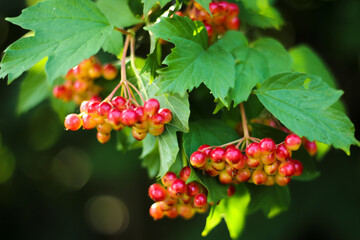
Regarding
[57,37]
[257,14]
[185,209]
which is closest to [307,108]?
[185,209]

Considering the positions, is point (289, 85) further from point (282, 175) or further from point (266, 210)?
point (266, 210)

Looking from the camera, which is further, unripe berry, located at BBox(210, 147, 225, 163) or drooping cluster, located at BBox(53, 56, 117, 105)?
drooping cluster, located at BBox(53, 56, 117, 105)

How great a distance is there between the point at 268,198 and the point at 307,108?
1.13 feet

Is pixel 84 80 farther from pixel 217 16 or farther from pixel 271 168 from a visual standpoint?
pixel 271 168

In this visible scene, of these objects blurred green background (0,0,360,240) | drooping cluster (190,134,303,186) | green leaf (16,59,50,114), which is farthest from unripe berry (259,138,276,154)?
blurred green background (0,0,360,240)

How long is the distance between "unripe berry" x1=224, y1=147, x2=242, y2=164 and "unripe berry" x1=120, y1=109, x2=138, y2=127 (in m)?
0.23

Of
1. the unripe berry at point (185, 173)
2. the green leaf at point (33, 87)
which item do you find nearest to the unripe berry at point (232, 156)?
the unripe berry at point (185, 173)

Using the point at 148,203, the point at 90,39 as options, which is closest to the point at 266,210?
the point at 90,39

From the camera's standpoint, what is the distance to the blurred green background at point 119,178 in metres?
2.12

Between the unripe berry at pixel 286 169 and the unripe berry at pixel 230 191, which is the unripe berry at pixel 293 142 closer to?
the unripe berry at pixel 286 169

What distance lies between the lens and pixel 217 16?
3.64 feet

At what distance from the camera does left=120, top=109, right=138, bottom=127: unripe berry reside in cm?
87

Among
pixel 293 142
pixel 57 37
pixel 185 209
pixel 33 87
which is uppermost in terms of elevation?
pixel 57 37

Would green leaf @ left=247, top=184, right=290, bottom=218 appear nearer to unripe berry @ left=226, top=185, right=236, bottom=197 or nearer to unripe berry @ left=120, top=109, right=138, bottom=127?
unripe berry @ left=226, top=185, right=236, bottom=197
